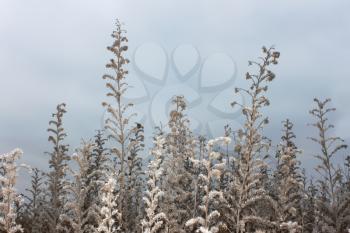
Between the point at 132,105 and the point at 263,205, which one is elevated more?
the point at 132,105

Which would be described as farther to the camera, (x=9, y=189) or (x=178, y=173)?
(x=178, y=173)

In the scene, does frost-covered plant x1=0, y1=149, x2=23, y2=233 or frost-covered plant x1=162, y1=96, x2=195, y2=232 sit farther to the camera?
frost-covered plant x1=162, y1=96, x2=195, y2=232

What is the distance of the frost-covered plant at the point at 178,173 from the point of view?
1764cm

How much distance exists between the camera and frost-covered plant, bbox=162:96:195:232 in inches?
695

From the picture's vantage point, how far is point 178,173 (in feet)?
62.4

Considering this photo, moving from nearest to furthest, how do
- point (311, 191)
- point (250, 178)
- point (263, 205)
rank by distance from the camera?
point (250, 178) < point (263, 205) < point (311, 191)

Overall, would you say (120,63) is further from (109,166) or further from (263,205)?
(263,205)

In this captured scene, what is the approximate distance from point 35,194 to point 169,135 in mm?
14459

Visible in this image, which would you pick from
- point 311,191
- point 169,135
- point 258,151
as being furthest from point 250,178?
point 311,191

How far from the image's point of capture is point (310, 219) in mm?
31141

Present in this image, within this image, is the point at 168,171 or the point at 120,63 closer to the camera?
the point at 168,171

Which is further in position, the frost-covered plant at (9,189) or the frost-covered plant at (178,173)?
the frost-covered plant at (178,173)

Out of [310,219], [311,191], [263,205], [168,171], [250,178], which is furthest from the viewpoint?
[311,191]

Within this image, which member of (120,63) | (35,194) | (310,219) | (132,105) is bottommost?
(310,219)
